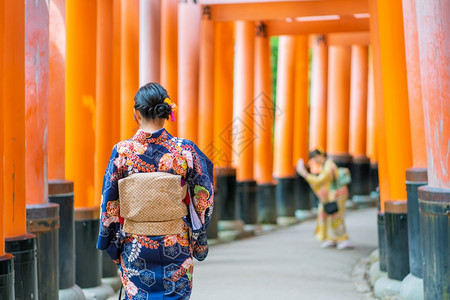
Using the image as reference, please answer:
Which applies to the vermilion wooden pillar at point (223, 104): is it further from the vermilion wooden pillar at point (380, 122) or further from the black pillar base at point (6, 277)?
the black pillar base at point (6, 277)

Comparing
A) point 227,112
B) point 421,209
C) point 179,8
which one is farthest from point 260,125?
point 421,209

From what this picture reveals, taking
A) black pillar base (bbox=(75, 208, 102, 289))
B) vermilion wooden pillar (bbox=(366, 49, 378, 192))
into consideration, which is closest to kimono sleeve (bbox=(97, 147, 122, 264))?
black pillar base (bbox=(75, 208, 102, 289))

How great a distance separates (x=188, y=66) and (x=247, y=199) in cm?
346

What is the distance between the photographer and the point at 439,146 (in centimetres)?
505

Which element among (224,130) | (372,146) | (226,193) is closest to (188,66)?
(224,130)

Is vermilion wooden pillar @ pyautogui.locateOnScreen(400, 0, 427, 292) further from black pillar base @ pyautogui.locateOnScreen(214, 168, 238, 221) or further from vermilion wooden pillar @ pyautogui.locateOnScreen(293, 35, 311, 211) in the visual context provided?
vermilion wooden pillar @ pyautogui.locateOnScreen(293, 35, 311, 211)

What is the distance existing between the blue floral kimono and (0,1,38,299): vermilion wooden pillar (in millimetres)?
1265

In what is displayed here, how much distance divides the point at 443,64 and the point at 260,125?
9.91 m

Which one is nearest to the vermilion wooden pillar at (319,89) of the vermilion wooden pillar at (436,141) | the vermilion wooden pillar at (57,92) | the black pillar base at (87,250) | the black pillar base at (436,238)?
the black pillar base at (87,250)

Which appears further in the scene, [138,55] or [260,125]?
[260,125]

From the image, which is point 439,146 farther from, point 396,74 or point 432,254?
point 396,74

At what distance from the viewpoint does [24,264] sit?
516 cm

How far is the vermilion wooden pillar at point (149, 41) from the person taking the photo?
9.73 m

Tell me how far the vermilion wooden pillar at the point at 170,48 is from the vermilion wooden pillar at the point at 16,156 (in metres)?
5.66
